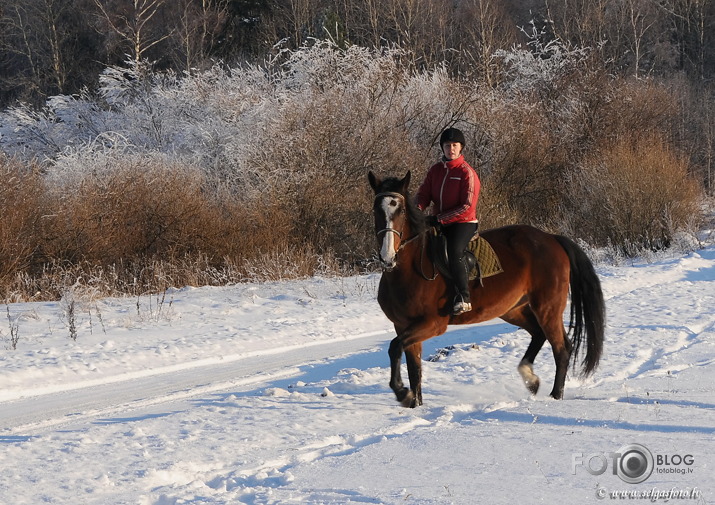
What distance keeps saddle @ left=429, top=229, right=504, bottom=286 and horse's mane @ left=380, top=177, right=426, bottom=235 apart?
0.24 metres

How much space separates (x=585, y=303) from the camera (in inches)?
329

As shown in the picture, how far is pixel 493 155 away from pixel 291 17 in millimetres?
19320

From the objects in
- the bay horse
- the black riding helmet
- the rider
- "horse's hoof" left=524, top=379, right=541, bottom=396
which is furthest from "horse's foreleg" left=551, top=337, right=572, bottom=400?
the black riding helmet

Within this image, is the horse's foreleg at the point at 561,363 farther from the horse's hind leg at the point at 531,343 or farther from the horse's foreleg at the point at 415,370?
the horse's foreleg at the point at 415,370

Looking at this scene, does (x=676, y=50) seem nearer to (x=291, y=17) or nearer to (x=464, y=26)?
(x=464, y=26)

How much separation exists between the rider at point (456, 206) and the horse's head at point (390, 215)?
17.0 inches

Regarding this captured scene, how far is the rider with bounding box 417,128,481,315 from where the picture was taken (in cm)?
736

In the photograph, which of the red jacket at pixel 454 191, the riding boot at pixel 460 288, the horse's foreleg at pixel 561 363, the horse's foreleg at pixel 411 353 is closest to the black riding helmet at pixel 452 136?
the red jacket at pixel 454 191

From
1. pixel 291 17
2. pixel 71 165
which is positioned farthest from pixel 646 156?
pixel 291 17

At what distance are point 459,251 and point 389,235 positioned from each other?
32.3 inches

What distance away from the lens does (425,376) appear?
8625 mm

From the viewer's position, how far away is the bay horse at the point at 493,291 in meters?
7.15

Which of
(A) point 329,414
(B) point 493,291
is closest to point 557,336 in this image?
(B) point 493,291

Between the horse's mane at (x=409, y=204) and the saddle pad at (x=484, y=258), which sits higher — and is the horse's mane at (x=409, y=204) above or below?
above
